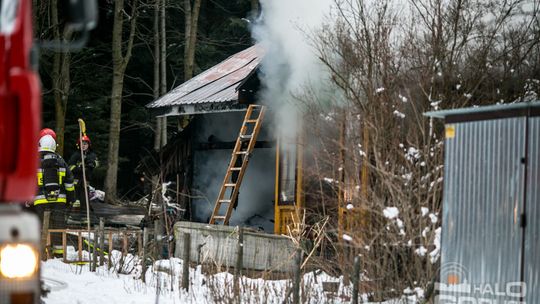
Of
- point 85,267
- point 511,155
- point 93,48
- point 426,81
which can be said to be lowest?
point 85,267

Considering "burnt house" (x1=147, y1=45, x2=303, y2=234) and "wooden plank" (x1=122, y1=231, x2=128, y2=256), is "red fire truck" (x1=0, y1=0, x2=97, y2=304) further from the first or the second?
"burnt house" (x1=147, y1=45, x2=303, y2=234)

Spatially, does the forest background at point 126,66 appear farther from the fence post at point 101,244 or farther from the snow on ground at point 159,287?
the snow on ground at point 159,287

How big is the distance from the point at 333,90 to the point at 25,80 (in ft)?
30.9

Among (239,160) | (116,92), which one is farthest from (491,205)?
(116,92)

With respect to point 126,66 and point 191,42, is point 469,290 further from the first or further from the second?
point 126,66

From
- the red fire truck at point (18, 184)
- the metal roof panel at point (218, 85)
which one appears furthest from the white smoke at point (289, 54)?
the red fire truck at point (18, 184)

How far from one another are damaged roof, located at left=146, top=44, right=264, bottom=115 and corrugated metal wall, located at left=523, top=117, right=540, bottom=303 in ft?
32.2

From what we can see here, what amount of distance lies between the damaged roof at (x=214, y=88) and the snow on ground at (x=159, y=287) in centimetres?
516

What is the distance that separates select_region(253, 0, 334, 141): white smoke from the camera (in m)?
15.4

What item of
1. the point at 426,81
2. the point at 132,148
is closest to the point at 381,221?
the point at 426,81

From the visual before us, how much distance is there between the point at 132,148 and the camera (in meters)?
35.8

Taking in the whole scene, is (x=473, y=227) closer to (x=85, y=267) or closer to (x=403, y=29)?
(x=403, y=29)

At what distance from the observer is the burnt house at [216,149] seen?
19375mm

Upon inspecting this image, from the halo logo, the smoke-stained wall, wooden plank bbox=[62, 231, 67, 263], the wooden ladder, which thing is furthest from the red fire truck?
the smoke-stained wall
